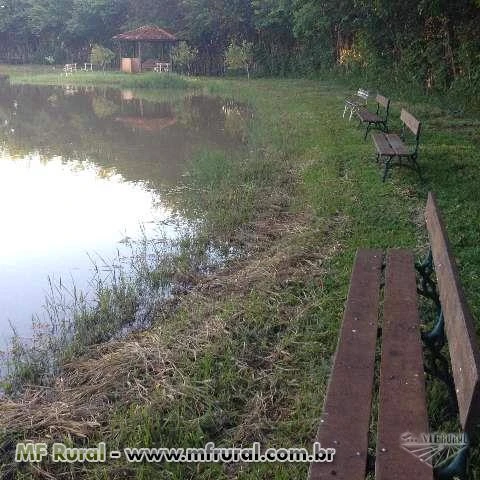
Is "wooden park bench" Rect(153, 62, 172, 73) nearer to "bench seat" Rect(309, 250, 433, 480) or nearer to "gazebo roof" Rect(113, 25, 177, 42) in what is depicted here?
"gazebo roof" Rect(113, 25, 177, 42)

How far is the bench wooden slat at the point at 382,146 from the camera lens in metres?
7.81

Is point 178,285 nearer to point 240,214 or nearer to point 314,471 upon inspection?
point 240,214

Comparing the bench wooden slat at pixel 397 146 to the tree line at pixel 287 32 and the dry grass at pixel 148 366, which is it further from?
the tree line at pixel 287 32

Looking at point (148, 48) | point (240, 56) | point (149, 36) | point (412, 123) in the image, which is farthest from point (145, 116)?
point (148, 48)

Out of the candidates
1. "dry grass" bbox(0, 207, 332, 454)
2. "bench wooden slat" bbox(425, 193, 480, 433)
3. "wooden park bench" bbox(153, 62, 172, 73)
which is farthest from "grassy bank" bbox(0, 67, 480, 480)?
"wooden park bench" bbox(153, 62, 172, 73)

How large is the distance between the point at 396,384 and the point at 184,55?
116 feet

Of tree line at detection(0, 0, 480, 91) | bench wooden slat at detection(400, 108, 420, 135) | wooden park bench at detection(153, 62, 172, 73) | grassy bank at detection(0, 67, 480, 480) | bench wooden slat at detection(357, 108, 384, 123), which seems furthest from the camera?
wooden park bench at detection(153, 62, 172, 73)

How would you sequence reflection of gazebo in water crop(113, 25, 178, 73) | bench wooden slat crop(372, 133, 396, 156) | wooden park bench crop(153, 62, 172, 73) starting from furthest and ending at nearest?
1. wooden park bench crop(153, 62, 172, 73)
2. reflection of gazebo in water crop(113, 25, 178, 73)
3. bench wooden slat crop(372, 133, 396, 156)

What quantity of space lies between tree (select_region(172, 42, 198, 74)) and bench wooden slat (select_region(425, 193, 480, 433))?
34591 mm

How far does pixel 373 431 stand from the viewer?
2.94 meters

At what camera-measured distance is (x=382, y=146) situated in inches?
327

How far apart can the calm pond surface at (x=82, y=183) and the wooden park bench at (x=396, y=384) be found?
322 centimetres

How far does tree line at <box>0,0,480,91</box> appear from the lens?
16.3 meters

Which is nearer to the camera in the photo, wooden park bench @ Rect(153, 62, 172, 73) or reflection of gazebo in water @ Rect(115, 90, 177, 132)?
reflection of gazebo in water @ Rect(115, 90, 177, 132)
